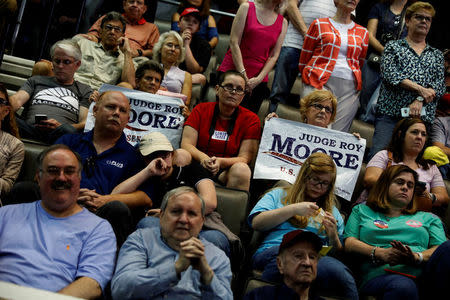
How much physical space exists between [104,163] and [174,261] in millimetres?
985

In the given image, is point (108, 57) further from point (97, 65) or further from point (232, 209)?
point (232, 209)

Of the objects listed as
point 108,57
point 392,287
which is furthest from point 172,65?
point 392,287

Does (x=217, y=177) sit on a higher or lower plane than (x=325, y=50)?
lower

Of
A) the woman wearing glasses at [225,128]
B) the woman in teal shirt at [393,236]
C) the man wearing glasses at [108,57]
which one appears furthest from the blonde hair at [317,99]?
the man wearing glasses at [108,57]

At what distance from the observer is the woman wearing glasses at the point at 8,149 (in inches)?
127

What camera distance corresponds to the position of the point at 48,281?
93.5 inches

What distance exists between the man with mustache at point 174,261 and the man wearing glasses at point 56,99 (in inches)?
56.0

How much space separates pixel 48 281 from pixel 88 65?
261 cm

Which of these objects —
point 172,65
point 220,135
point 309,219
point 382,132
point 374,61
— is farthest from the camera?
point 374,61

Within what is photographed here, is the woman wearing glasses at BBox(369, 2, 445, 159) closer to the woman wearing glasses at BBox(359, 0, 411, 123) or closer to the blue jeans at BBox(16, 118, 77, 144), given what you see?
the woman wearing glasses at BBox(359, 0, 411, 123)

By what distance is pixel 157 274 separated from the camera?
7.63 ft

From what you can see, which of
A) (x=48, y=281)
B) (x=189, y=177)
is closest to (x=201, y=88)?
(x=189, y=177)

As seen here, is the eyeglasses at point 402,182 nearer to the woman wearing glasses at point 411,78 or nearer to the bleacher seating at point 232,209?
the bleacher seating at point 232,209

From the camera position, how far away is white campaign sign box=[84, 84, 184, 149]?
3.98m
